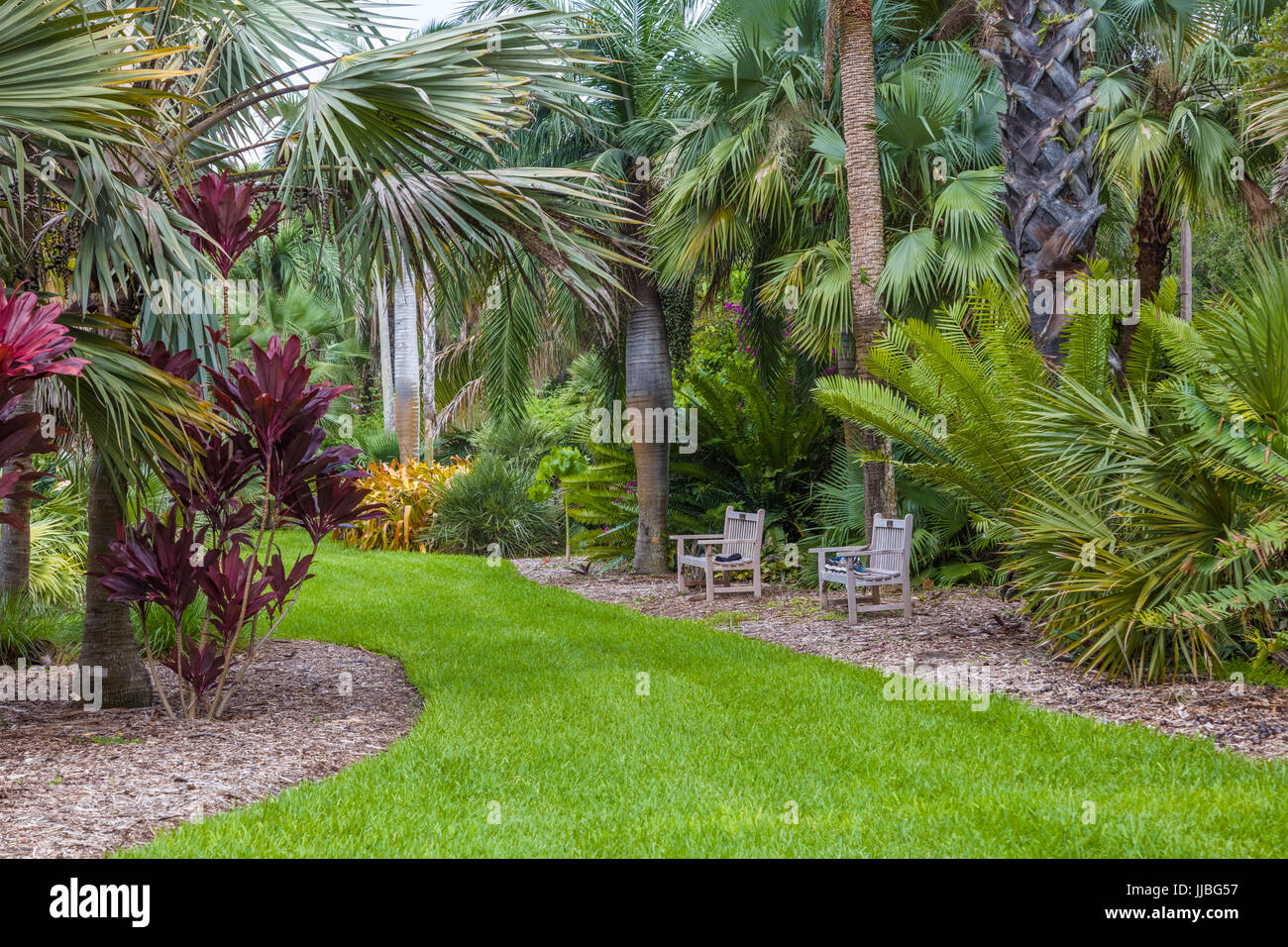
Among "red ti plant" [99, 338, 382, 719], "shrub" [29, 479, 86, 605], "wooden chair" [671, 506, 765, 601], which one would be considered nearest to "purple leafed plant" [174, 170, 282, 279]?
"red ti plant" [99, 338, 382, 719]

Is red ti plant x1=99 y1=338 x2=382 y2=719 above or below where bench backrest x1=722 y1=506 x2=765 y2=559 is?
above

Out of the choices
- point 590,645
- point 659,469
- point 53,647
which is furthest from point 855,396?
point 53,647

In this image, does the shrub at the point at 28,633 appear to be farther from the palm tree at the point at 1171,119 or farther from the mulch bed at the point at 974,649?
the palm tree at the point at 1171,119

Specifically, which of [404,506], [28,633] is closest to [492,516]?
[404,506]

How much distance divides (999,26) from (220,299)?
261 inches

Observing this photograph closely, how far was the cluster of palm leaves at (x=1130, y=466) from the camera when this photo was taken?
5.48 m

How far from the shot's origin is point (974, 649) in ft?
24.5

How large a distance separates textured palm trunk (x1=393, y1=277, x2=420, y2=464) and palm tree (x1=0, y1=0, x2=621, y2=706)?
12.5 metres

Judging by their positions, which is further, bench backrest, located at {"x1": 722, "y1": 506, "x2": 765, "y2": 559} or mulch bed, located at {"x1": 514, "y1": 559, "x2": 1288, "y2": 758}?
bench backrest, located at {"x1": 722, "y1": 506, "x2": 765, "y2": 559}

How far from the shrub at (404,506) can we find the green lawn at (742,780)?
10.1 metres

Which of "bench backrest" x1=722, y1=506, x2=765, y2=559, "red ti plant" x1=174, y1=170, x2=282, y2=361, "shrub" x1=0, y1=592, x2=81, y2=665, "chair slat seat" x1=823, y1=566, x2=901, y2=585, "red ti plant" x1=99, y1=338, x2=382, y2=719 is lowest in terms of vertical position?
"shrub" x1=0, y1=592, x2=81, y2=665

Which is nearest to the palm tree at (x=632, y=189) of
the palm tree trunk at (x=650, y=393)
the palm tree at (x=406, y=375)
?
the palm tree trunk at (x=650, y=393)

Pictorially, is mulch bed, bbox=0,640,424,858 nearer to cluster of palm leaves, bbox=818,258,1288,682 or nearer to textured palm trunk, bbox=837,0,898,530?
cluster of palm leaves, bbox=818,258,1288,682

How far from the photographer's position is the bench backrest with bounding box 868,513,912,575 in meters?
8.77
